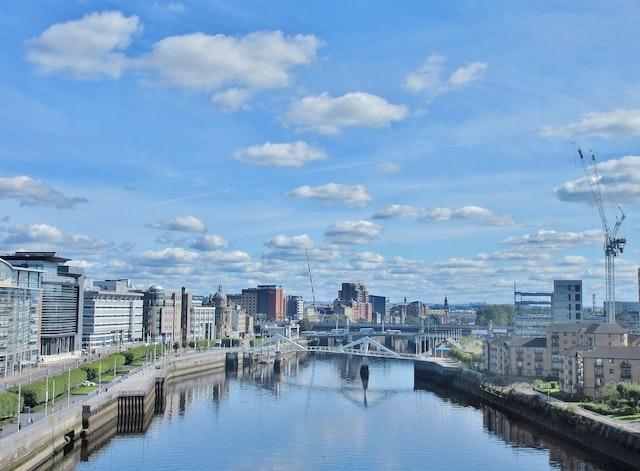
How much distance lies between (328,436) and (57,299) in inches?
2135

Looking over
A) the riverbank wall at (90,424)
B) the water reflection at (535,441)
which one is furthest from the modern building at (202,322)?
the water reflection at (535,441)

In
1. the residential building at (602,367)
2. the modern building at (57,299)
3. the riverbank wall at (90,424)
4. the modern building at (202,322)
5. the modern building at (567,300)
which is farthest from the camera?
the modern building at (202,322)

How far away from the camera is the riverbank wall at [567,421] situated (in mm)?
48094

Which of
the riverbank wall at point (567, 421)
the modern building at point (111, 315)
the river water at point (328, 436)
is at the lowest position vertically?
the river water at point (328, 436)

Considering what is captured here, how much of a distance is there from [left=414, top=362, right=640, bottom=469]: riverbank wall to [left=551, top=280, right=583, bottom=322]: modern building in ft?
233

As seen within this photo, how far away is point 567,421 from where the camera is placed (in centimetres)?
5744

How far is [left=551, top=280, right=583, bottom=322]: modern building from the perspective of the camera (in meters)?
157

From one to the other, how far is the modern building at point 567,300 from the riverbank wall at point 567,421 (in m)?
71.2

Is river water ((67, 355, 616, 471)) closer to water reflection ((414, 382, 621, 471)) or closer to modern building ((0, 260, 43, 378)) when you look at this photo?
water reflection ((414, 382, 621, 471))

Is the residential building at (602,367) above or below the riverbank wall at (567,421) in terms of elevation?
above

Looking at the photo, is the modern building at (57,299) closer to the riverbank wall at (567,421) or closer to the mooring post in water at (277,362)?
the mooring post in water at (277,362)

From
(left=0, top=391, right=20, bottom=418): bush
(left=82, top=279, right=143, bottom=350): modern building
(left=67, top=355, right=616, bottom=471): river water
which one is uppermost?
(left=82, top=279, right=143, bottom=350): modern building

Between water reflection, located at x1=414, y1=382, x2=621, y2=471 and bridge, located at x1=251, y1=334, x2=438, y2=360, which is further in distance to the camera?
bridge, located at x1=251, y1=334, x2=438, y2=360

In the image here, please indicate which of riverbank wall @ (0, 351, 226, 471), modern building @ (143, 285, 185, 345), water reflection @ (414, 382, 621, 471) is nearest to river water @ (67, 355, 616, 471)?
water reflection @ (414, 382, 621, 471)
